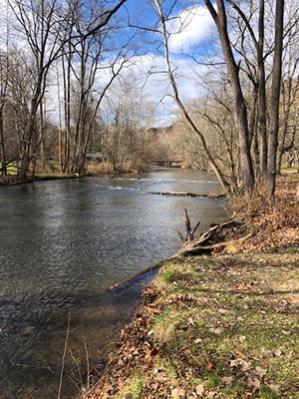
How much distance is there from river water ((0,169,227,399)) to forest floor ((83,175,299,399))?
16.3 inches

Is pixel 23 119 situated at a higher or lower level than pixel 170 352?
higher

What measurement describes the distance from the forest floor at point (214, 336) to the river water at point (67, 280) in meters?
0.41

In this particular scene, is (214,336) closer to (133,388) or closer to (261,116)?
(133,388)

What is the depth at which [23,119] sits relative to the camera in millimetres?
31984

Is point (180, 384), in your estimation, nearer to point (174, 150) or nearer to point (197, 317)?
point (197, 317)

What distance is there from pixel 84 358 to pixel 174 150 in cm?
7110

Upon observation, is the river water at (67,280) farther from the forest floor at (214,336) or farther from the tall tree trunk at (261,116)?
the tall tree trunk at (261,116)

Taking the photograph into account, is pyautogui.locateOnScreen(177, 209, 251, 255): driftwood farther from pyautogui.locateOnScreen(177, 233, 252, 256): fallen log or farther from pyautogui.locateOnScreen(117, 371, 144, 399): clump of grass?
pyautogui.locateOnScreen(117, 371, 144, 399): clump of grass

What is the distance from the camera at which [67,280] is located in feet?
23.5

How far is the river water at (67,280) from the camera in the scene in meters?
4.18

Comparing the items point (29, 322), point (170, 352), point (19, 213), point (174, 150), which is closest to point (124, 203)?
point (19, 213)

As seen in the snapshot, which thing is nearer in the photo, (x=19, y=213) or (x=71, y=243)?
(x=71, y=243)

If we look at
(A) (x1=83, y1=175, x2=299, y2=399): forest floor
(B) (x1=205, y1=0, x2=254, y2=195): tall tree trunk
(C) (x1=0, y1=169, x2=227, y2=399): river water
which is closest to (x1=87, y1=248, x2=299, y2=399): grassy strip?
(A) (x1=83, y1=175, x2=299, y2=399): forest floor

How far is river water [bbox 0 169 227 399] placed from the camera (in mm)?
4180
